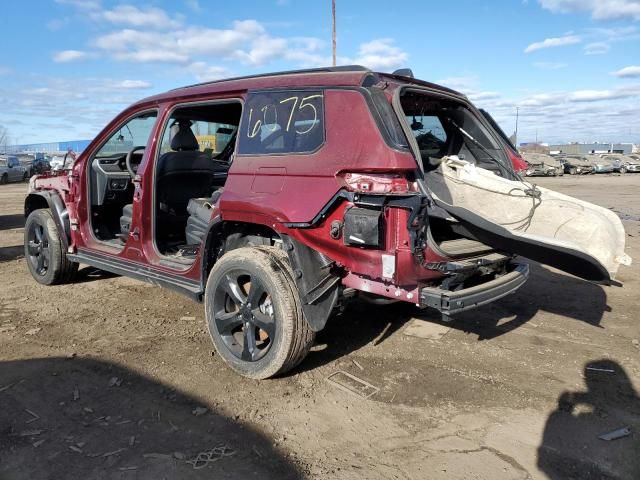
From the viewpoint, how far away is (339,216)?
3.18 meters

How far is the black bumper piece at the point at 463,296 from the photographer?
10.2 ft

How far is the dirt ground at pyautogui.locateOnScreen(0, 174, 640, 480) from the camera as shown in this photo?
278 cm

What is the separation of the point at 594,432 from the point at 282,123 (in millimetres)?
2753

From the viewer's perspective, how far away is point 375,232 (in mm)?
2990

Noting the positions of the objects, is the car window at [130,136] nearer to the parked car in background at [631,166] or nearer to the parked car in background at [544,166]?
the parked car in background at [544,166]

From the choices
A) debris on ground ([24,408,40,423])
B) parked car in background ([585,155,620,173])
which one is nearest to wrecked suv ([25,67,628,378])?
debris on ground ([24,408,40,423])

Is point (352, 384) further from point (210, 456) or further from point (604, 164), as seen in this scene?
point (604, 164)

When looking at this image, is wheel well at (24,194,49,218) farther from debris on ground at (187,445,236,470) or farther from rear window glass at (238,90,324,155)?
debris on ground at (187,445,236,470)

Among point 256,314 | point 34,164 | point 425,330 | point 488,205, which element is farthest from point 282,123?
point 34,164

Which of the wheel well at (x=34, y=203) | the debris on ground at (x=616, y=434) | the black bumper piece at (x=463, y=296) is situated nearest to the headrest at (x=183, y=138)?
the wheel well at (x=34, y=203)

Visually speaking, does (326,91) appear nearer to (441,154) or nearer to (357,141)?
(357,141)

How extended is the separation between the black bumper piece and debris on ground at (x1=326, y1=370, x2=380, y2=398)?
0.81 metres

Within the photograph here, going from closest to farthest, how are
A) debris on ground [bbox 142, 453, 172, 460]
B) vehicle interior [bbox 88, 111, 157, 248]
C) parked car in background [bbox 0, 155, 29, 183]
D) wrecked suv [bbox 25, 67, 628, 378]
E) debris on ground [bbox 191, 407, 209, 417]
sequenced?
debris on ground [bbox 142, 453, 172, 460] → wrecked suv [bbox 25, 67, 628, 378] → debris on ground [bbox 191, 407, 209, 417] → vehicle interior [bbox 88, 111, 157, 248] → parked car in background [bbox 0, 155, 29, 183]

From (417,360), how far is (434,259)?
4.17ft
